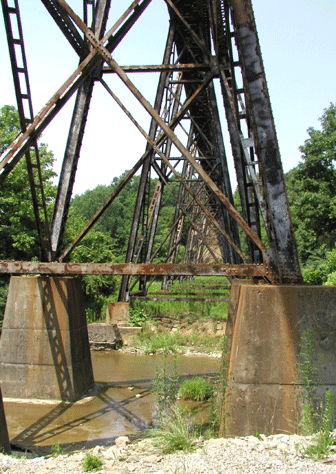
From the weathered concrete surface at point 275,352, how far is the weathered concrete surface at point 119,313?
23.4ft

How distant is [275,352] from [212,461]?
3.47ft

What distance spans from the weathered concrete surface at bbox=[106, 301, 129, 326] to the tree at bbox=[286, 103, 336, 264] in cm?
1698

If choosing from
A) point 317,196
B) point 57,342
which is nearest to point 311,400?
point 57,342

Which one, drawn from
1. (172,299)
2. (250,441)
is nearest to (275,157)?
(250,441)

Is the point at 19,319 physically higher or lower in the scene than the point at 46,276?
lower

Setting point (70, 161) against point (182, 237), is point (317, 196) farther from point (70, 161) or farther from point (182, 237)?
point (70, 161)

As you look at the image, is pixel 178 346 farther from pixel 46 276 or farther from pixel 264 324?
pixel 264 324

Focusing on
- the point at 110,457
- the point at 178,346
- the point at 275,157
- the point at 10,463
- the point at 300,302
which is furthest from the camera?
the point at 178,346

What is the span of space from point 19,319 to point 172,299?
6.13 meters

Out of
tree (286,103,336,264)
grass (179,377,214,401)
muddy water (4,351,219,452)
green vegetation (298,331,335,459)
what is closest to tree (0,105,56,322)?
muddy water (4,351,219,452)

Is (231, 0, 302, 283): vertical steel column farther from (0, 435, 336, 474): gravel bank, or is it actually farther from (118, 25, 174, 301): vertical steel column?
(118, 25, 174, 301): vertical steel column

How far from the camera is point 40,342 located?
5.48 meters

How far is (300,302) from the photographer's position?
3400 millimetres

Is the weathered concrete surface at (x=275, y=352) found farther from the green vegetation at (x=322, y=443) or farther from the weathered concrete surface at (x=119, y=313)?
the weathered concrete surface at (x=119, y=313)
